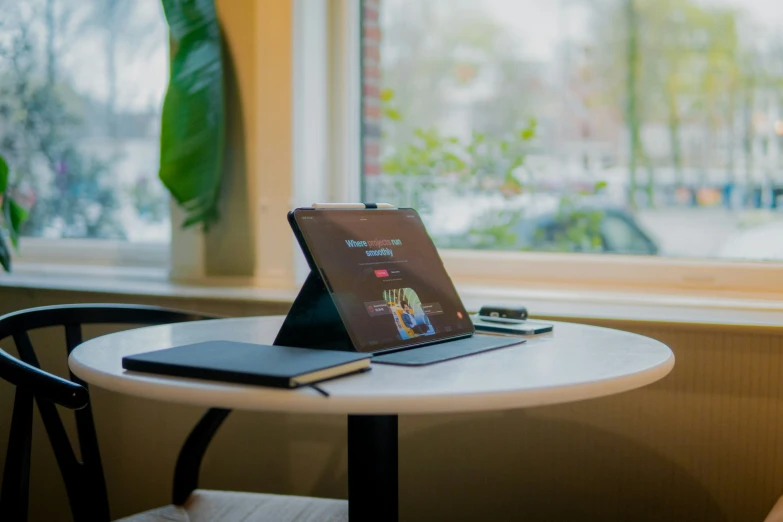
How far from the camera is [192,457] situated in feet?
5.31

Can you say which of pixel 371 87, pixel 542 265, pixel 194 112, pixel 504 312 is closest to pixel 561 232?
pixel 542 265

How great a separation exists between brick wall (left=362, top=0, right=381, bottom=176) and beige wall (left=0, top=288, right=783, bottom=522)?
2.12ft

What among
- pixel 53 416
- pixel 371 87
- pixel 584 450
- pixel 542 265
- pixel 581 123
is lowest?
pixel 584 450

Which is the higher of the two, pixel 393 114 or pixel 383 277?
pixel 393 114

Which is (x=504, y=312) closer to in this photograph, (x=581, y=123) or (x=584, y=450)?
(x=584, y=450)

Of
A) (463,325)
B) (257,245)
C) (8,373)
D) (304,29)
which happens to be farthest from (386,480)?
(304,29)

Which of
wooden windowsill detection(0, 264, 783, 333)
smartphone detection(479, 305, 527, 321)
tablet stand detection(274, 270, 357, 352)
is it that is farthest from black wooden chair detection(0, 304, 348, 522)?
wooden windowsill detection(0, 264, 783, 333)

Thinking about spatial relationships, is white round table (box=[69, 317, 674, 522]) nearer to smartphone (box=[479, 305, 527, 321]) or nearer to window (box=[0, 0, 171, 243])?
smartphone (box=[479, 305, 527, 321])

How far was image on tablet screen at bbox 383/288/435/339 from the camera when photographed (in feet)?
4.45

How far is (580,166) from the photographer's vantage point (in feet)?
7.90

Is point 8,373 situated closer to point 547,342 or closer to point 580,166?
point 547,342

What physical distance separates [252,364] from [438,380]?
9.5 inches

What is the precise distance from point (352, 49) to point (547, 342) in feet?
4.63

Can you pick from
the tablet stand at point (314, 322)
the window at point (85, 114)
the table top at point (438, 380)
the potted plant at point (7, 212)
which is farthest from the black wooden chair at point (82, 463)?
the window at point (85, 114)
